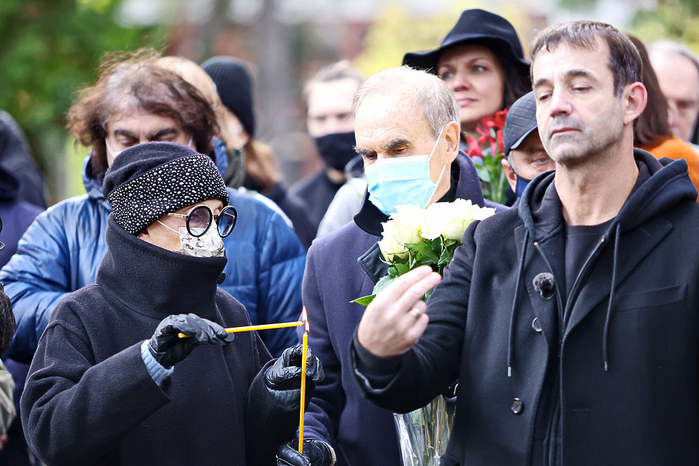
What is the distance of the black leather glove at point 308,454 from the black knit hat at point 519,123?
1620mm

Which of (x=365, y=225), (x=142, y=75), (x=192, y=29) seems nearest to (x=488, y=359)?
(x=365, y=225)

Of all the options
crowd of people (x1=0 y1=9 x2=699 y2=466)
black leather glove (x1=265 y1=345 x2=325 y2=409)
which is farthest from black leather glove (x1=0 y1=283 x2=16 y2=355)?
black leather glove (x1=265 y1=345 x2=325 y2=409)

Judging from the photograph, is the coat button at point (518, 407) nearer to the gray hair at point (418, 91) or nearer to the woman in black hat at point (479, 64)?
the gray hair at point (418, 91)

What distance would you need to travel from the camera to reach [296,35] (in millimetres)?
33812

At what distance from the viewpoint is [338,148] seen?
7.69 m

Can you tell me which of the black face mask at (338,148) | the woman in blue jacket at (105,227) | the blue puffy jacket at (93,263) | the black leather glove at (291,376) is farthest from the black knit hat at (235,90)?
the black leather glove at (291,376)

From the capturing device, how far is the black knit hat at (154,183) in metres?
3.57

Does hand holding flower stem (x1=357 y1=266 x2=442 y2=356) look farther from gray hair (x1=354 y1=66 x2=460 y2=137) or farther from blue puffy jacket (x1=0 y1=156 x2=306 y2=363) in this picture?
blue puffy jacket (x1=0 y1=156 x2=306 y2=363)

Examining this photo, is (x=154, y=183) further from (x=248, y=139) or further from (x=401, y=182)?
(x=248, y=139)

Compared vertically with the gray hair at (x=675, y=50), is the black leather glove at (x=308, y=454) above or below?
below

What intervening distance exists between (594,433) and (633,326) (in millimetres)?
326

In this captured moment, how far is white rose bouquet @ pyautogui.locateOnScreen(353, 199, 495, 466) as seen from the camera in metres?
3.35

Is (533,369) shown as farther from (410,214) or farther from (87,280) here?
(87,280)

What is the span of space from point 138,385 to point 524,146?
215 centimetres
